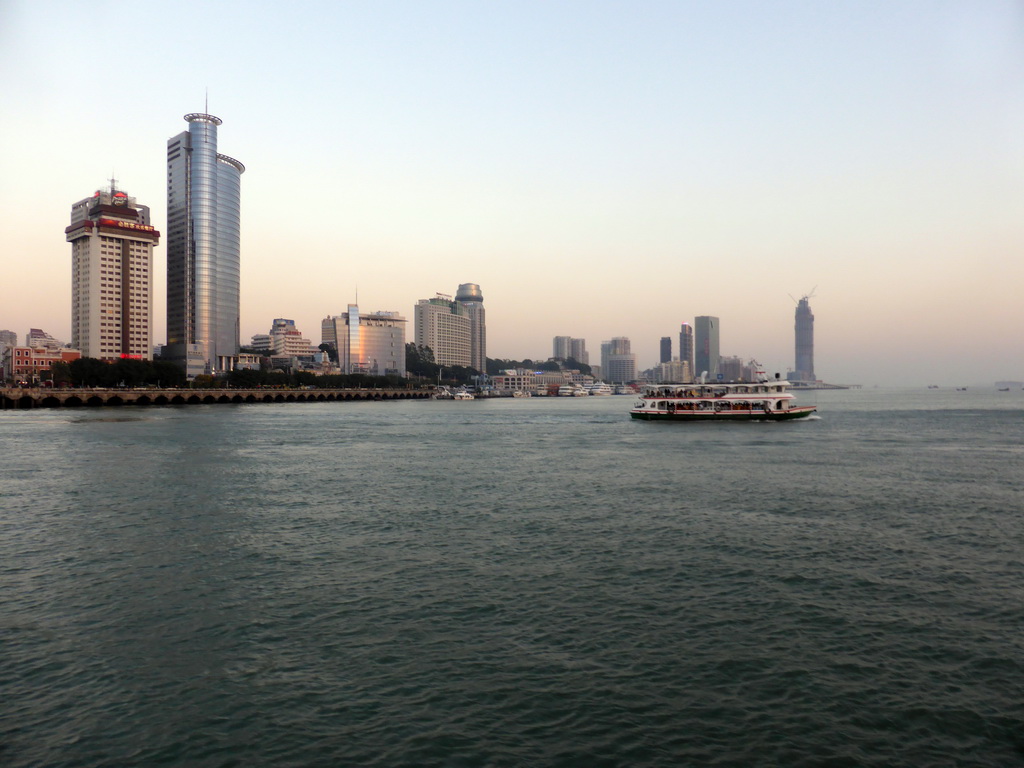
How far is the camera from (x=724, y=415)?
338 feet

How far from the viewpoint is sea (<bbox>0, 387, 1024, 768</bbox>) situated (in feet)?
42.1

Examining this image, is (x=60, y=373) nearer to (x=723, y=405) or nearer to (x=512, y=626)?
(x=723, y=405)

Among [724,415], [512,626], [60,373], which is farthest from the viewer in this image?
[60,373]

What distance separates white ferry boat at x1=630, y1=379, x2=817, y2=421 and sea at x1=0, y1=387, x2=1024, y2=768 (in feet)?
202

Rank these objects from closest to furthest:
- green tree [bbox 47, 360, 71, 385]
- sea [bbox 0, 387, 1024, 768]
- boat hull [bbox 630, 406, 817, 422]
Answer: sea [bbox 0, 387, 1024, 768] → boat hull [bbox 630, 406, 817, 422] → green tree [bbox 47, 360, 71, 385]

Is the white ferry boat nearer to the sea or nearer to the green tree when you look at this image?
the sea

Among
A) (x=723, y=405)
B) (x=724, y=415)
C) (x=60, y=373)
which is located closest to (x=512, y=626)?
(x=724, y=415)

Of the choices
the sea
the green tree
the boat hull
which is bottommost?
the sea

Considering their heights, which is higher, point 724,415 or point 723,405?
point 723,405

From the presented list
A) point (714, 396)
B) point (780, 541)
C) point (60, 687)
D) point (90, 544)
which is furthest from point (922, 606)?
point (714, 396)

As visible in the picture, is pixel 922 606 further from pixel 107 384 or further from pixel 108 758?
pixel 107 384

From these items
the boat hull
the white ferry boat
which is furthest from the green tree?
the white ferry boat

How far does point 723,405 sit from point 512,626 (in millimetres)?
94559

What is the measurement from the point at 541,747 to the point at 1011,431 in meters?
99.8
